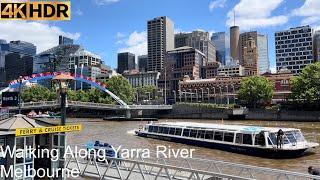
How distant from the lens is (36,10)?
944 inches

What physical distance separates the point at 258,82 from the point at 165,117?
1257 inches

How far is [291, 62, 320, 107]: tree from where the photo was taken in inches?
4045

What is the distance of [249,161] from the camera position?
113ft

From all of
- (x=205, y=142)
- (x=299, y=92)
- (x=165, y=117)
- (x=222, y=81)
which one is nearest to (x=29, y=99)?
(x=165, y=117)

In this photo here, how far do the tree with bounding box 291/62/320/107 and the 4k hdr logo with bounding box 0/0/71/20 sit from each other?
293 feet

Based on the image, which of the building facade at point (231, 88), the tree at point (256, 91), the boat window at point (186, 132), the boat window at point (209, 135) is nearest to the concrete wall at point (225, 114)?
the tree at point (256, 91)

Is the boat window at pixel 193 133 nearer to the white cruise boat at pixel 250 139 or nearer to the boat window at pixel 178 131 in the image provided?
the white cruise boat at pixel 250 139

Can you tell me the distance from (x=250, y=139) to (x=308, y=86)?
2931 inches

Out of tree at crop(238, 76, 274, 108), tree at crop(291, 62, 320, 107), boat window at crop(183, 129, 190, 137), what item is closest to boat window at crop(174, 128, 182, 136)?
boat window at crop(183, 129, 190, 137)

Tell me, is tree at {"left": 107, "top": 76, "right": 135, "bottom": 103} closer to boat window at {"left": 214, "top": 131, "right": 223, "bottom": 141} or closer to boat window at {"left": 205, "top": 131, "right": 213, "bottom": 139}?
boat window at {"left": 205, "top": 131, "right": 213, "bottom": 139}

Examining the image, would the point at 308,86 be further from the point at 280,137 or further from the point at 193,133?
the point at 280,137

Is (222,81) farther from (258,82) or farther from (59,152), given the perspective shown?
(59,152)

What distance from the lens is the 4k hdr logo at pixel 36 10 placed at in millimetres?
23734

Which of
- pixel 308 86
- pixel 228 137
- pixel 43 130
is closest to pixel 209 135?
pixel 228 137
